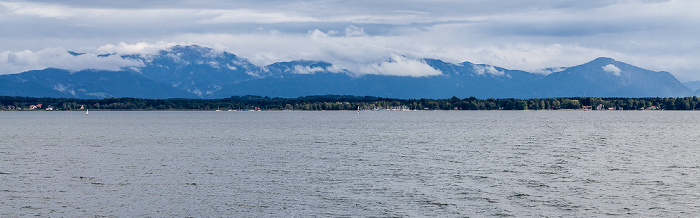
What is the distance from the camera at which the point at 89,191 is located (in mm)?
47656

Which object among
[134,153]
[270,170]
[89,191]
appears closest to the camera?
[89,191]

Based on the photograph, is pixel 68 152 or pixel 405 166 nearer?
pixel 405 166

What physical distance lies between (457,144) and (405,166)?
3145 centimetres

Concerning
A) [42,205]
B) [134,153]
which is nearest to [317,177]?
[42,205]

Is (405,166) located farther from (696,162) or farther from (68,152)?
(68,152)

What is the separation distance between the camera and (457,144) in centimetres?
9338

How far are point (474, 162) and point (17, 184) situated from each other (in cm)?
3930

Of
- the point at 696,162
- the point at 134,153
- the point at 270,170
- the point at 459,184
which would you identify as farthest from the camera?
the point at 134,153

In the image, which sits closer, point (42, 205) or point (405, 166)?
point (42, 205)

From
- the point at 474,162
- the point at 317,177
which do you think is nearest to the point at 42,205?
the point at 317,177

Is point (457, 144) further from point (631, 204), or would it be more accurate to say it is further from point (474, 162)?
point (631, 204)

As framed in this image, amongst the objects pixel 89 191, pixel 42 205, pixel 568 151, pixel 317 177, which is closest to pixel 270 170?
pixel 317 177

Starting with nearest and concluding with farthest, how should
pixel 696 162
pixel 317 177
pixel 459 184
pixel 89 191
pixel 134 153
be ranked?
pixel 89 191
pixel 459 184
pixel 317 177
pixel 696 162
pixel 134 153

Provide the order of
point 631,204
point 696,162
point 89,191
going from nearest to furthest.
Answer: point 631,204 < point 89,191 < point 696,162
